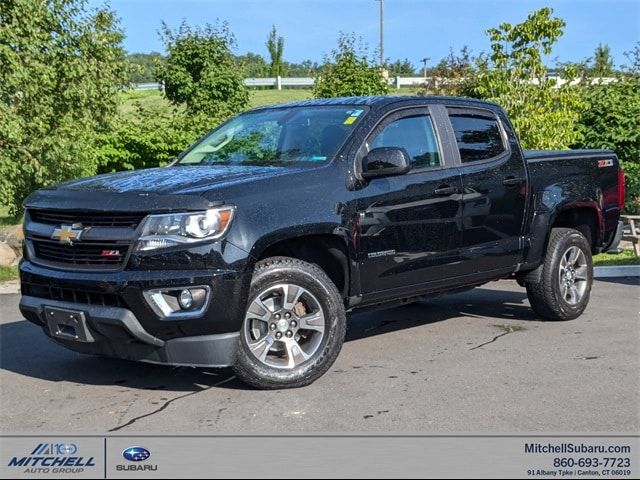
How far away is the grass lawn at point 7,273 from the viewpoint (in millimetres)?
10373

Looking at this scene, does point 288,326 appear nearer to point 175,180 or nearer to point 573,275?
point 175,180

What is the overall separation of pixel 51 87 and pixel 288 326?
895cm

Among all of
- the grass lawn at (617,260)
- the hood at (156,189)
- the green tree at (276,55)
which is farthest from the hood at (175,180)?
the green tree at (276,55)

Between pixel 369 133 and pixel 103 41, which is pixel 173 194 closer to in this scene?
pixel 369 133

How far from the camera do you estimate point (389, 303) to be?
637cm

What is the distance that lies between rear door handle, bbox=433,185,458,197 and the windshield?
815mm

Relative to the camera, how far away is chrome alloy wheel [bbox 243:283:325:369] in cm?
551

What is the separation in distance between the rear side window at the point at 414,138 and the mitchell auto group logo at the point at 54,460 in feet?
10.0

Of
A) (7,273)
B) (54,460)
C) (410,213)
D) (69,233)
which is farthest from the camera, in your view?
(7,273)

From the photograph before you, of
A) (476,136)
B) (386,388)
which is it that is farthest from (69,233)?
(476,136)

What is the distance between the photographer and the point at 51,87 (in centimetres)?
1316

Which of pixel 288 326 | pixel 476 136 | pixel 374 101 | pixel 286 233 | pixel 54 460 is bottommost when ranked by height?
pixel 54 460

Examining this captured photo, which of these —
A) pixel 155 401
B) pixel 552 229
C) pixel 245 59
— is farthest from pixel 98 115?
pixel 245 59

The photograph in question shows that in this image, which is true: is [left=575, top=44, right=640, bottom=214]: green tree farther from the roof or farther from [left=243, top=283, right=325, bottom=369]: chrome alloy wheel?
[left=243, top=283, right=325, bottom=369]: chrome alloy wheel
